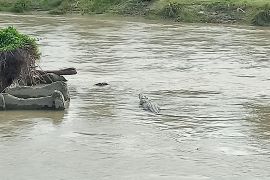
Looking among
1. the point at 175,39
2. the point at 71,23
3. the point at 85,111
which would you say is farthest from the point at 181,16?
the point at 85,111

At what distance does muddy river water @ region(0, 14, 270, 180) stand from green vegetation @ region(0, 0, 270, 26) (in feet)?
44.2

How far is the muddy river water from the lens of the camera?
11945 mm

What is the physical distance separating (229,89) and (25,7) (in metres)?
39.7

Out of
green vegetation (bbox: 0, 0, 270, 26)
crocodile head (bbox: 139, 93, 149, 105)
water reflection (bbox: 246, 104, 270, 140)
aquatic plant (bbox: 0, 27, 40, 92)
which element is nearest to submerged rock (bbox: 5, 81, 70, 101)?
aquatic plant (bbox: 0, 27, 40, 92)

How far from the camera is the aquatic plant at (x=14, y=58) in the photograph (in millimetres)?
17781

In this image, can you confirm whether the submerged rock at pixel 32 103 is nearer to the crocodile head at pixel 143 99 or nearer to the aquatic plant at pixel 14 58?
the aquatic plant at pixel 14 58

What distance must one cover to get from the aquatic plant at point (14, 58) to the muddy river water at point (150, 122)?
1.63 m

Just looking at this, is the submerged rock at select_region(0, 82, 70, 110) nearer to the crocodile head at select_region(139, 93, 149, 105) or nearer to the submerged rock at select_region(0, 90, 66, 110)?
the submerged rock at select_region(0, 90, 66, 110)

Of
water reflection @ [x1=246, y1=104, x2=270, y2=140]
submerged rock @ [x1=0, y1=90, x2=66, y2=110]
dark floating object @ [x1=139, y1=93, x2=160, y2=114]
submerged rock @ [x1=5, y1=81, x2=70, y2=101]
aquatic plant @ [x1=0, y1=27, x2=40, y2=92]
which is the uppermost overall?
aquatic plant @ [x1=0, y1=27, x2=40, y2=92]

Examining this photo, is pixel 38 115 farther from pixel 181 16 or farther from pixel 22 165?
pixel 181 16

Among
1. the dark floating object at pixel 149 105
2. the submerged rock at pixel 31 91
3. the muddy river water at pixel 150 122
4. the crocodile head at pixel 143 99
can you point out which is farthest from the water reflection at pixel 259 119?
the submerged rock at pixel 31 91

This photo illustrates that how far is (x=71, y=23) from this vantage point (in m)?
46.9

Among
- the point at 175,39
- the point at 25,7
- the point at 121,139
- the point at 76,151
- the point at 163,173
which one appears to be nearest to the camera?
the point at 163,173

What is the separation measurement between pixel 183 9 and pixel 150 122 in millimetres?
32949
